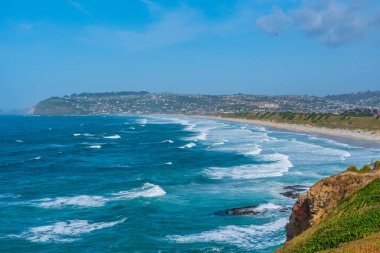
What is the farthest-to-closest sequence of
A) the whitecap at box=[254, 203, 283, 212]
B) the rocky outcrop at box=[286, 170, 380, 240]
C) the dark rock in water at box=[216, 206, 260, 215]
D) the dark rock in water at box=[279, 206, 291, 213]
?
1. the whitecap at box=[254, 203, 283, 212]
2. the dark rock in water at box=[279, 206, 291, 213]
3. the dark rock in water at box=[216, 206, 260, 215]
4. the rocky outcrop at box=[286, 170, 380, 240]

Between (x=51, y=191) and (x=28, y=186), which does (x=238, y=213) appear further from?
(x=28, y=186)

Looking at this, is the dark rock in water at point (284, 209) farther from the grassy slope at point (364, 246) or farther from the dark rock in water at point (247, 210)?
the grassy slope at point (364, 246)

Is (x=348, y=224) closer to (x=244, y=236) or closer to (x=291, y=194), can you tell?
(x=244, y=236)

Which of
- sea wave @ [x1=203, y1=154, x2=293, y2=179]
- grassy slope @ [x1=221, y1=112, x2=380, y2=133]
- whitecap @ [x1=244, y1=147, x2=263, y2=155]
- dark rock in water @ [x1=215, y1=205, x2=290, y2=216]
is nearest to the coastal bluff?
dark rock in water @ [x1=215, y1=205, x2=290, y2=216]

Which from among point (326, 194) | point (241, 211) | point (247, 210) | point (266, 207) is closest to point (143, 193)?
point (241, 211)

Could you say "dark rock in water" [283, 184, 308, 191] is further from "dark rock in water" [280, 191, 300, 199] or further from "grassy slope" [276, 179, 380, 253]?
"grassy slope" [276, 179, 380, 253]
